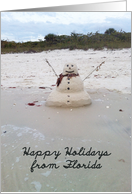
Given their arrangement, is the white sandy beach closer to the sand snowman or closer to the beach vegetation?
the sand snowman

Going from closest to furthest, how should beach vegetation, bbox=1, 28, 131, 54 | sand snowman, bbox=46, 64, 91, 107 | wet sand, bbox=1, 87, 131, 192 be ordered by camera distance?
wet sand, bbox=1, 87, 131, 192, sand snowman, bbox=46, 64, 91, 107, beach vegetation, bbox=1, 28, 131, 54

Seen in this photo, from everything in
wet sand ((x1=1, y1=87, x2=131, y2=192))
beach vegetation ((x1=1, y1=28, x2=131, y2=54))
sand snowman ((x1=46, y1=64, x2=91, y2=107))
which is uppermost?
beach vegetation ((x1=1, y1=28, x2=131, y2=54))

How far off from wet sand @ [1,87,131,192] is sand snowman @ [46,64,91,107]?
0.60 feet

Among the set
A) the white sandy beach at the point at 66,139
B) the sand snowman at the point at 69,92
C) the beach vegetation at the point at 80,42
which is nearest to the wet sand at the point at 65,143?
the white sandy beach at the point at 66,139

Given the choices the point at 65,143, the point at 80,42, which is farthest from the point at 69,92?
the point at 80,42

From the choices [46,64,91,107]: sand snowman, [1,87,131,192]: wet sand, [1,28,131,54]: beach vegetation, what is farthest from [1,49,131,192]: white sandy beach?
[1,28,131,54]: beach vegetation

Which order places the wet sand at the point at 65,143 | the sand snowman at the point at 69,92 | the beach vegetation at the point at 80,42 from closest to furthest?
the wet sand at the point at 65,143, the sand snowman at the point at 69,92, the beach vegetation at the point at 80,42

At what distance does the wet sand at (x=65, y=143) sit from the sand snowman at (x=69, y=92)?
0.18m

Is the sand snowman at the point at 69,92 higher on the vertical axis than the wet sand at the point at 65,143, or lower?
higher

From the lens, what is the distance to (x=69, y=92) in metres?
4.70

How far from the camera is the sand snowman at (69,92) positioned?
4543mm

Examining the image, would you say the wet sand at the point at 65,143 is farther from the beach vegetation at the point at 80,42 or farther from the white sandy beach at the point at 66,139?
the beach vegetation at the point at 80,42

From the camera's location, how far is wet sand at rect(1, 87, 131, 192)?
85.7 inches

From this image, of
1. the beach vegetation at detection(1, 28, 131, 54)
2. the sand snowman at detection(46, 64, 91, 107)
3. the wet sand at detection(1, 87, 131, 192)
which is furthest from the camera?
the beach vegetation at detection(1, 28, 131, 54)
